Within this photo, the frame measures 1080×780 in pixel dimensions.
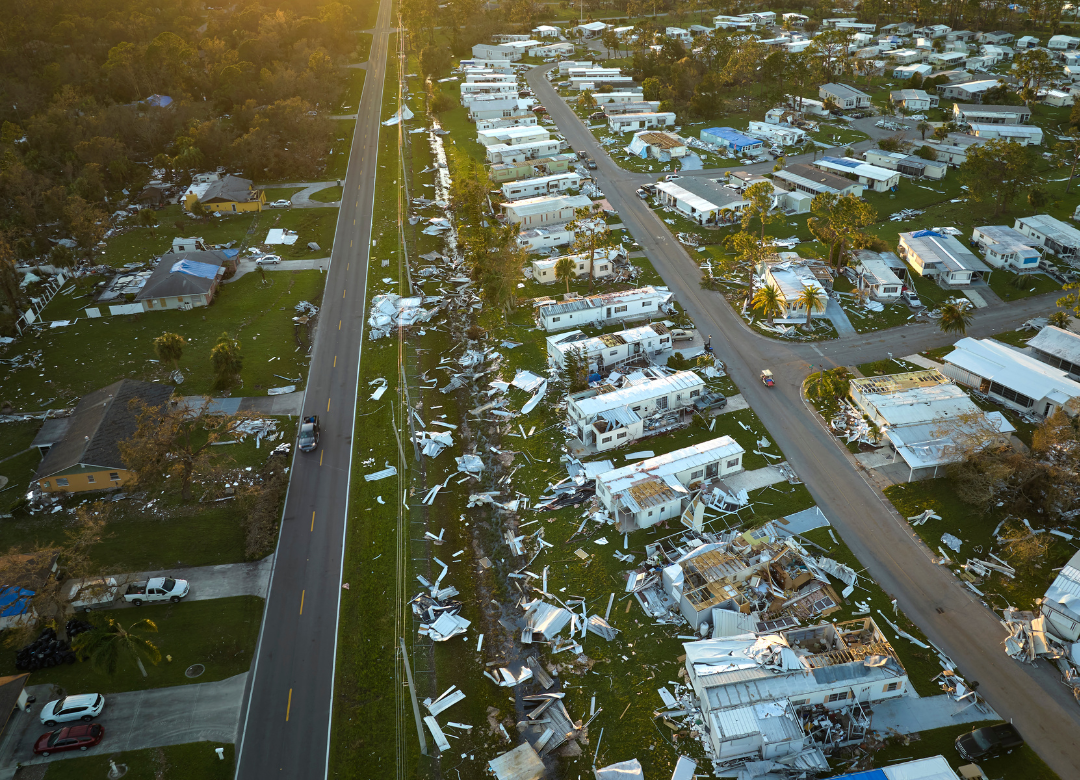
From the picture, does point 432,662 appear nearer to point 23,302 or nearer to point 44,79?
point 23,302

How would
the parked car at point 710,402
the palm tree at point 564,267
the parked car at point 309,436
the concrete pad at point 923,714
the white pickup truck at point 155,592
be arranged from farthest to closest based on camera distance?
the palm tree at point 564,267 → the parked car at point 710,402 → the parked car at point 309,436 → the white pickup truck at point 155,592 → the concrete pad at point 923,714

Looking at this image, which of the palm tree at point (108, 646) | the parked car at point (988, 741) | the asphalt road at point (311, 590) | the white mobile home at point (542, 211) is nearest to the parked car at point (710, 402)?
the parked car at point (988, 741)

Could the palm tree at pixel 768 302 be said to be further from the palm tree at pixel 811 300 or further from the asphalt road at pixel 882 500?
the asphalt road at pixel 882 500

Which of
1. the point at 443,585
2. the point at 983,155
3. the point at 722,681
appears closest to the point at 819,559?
the point at 722,681

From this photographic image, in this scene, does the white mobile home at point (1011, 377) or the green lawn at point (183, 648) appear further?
the white mobile home at point (1011, 377)

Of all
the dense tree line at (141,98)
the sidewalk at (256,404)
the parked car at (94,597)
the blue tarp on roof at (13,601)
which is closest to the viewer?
the blue tarp on roof at (13,601)

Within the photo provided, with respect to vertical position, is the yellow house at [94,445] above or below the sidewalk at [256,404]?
above
